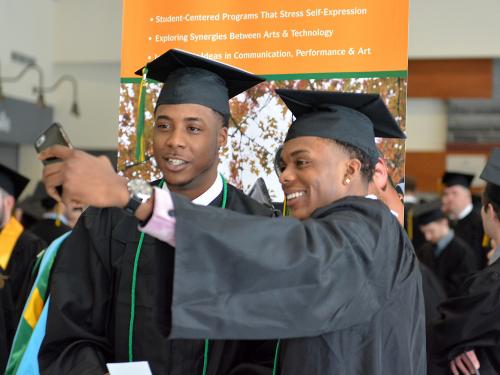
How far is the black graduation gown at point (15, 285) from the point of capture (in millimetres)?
4523

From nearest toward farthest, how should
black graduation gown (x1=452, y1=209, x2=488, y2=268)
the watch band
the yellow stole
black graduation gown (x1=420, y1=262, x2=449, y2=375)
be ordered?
the watch band < black graduation gown (x1=420, y1=262, x2=449, y2=375) < the yellow stole < black graduation gown (x1=452, y1=209, x2=488, y2=268)

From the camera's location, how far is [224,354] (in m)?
2.41

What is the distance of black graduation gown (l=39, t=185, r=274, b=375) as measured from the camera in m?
2.38

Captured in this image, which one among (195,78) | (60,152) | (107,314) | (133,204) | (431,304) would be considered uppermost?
(195,78)

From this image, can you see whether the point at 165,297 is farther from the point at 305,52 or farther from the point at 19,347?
the point at 305,52

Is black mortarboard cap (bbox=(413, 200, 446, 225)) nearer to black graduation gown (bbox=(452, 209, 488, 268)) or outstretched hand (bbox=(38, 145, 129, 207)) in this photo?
black graduation gown (bbox=(452, 209, 488, 268))

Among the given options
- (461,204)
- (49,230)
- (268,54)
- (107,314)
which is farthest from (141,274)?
(461,204)

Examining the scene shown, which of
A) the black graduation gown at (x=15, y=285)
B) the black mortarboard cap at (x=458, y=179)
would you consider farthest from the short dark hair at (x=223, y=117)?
the black mortarboard cap at (x=458, y=179)

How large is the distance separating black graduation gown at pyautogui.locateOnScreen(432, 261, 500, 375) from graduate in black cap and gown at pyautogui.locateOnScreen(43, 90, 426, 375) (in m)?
1.59

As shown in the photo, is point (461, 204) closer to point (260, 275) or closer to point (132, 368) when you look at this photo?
point (132, 368)

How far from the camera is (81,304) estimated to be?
2432mm

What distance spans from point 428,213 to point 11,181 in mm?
4320

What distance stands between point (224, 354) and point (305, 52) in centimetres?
140

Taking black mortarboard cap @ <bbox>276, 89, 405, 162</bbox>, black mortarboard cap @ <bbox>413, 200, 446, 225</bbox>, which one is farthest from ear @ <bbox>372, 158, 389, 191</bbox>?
black mortarboard cap @ <bbox>413, 200, 446, 225</bbox>
